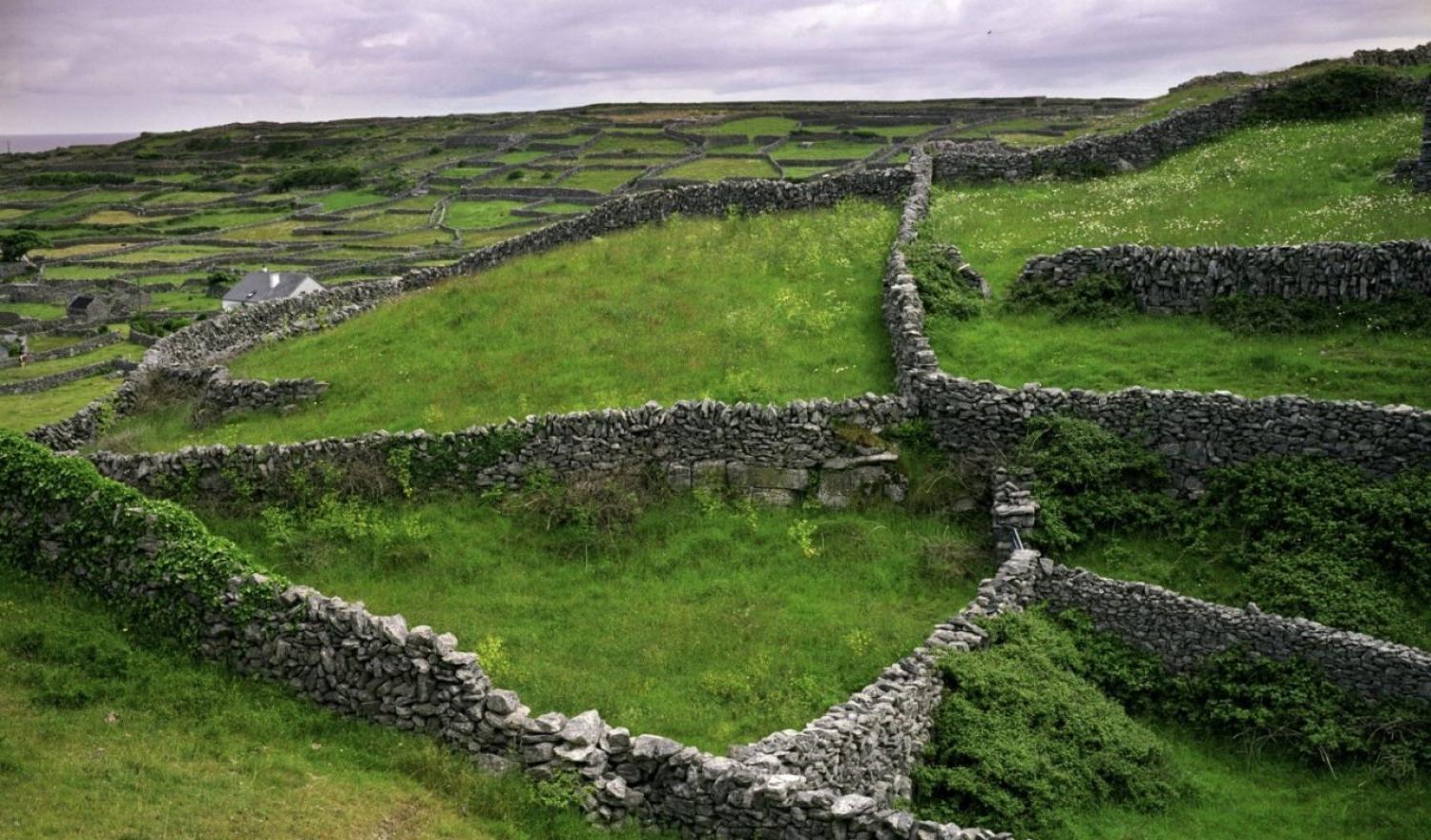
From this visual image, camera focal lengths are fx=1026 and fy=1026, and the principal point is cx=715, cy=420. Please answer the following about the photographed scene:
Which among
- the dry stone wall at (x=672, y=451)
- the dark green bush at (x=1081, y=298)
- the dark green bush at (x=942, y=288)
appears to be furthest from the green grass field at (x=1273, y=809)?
the dark green bush at (x=942, y=288)

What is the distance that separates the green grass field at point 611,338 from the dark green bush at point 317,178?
447 ft

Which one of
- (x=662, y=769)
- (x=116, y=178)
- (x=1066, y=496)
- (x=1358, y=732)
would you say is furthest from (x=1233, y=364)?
(x=116, y=178)

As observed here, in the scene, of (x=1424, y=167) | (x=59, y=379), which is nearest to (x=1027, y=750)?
(x=1424, y=167)

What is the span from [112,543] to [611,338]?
46.9ft

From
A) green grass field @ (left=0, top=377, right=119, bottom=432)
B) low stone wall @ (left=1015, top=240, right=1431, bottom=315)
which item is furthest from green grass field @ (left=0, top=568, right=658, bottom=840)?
green grass field @ (left=0, top=377, right=119, bottom=432)

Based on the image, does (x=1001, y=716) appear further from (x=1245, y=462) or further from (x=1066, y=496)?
(x=1245, y=462)

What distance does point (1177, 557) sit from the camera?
18.7 m

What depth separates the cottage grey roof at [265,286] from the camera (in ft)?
279

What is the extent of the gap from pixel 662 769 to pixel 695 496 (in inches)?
366

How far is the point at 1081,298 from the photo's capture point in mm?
26375

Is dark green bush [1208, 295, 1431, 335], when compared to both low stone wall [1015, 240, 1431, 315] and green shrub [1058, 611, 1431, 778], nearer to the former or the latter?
low stone wall [1015, 240, 1431, 315]

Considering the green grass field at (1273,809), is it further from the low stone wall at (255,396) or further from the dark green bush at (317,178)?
the dark green bush at (317,178)

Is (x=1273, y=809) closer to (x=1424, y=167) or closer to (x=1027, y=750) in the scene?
(x=1027, y=750)

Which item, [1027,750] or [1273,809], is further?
[1027,750]
